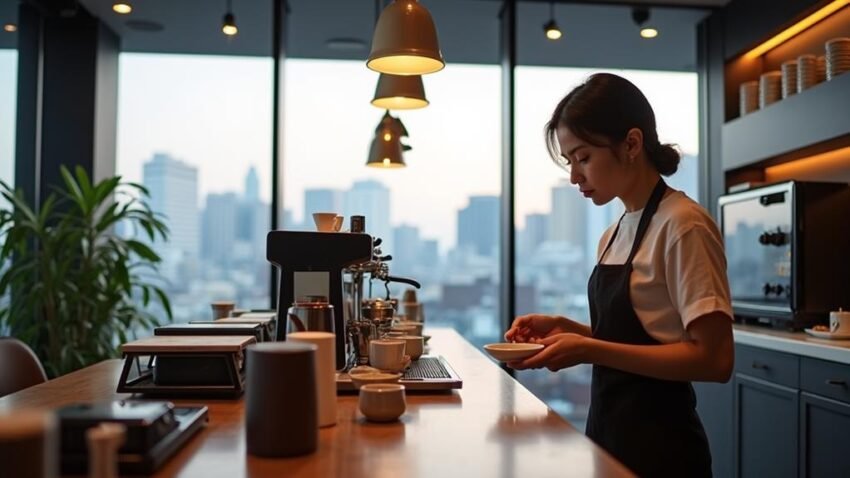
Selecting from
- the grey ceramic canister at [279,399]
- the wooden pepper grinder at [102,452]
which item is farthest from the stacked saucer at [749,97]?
the wooden pepper grinder at [102,452]

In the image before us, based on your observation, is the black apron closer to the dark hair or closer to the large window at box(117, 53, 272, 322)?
the dark hair

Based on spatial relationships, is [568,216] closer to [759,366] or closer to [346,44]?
[346,44]

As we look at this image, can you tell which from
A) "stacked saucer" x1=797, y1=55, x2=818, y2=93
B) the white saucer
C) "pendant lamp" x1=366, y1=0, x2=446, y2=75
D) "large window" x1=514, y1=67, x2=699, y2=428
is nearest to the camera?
"pendant lamp" x1=366, y1=0, x2=446, y2=75

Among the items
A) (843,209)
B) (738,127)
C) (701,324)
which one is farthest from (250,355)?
(738,127)

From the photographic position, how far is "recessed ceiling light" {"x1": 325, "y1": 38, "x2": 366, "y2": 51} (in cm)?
478

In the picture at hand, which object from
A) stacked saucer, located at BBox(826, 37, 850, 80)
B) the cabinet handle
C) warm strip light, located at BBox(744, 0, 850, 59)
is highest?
warm strip light, located at BBox(744, 0, 850, 59)

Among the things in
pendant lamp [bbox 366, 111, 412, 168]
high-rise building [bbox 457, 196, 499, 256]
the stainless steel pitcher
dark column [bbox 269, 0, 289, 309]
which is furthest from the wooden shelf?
dark column [bbox 269, 0, 289, 309]

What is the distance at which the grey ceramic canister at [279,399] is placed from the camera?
1.11 metres

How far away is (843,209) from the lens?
10.4 ft

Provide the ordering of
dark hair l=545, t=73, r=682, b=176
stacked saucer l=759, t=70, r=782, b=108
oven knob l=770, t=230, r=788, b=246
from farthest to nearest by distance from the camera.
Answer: stacked saucer l=759, t=70, r=782, b=108, oven knob l=770, t=230, r=788, b=246, dark hair l=545, t=73, r=682, b=176

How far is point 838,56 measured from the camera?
3070mm

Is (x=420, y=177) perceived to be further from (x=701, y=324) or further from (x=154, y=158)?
(x=701, y=324)

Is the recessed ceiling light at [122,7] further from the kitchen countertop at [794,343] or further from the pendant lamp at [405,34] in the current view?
the kitchen countertop at [794,343]

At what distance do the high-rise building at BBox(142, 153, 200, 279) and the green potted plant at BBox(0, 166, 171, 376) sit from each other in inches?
20.4
